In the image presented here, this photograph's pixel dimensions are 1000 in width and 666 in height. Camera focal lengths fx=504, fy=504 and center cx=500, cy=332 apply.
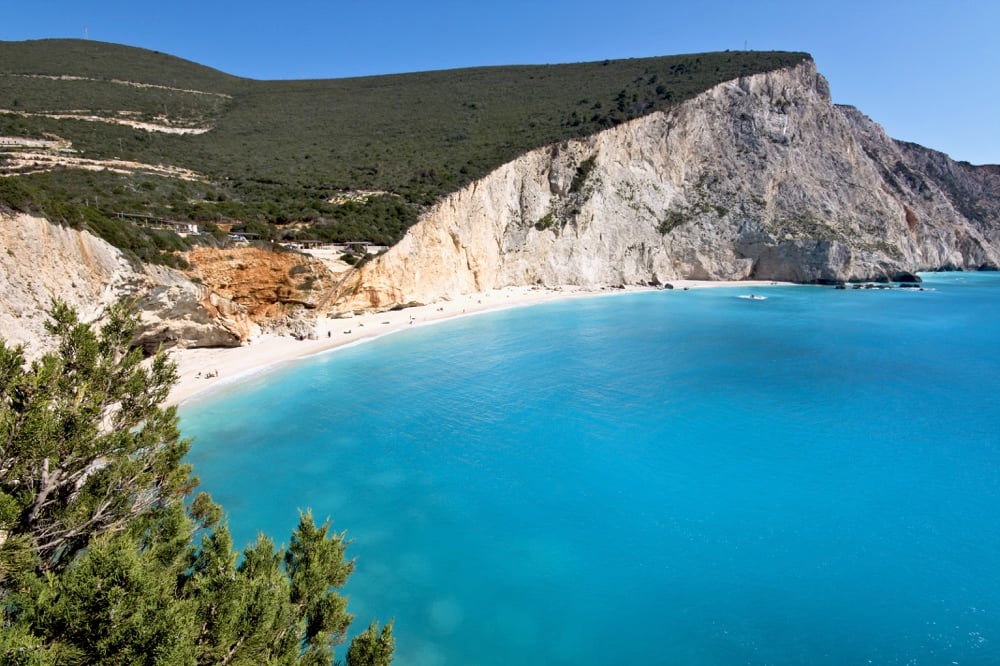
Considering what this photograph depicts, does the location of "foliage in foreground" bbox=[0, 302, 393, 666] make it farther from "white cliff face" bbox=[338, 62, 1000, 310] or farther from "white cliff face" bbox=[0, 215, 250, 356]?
"white cliff face" bbox=[338, 62, 1000, 310]

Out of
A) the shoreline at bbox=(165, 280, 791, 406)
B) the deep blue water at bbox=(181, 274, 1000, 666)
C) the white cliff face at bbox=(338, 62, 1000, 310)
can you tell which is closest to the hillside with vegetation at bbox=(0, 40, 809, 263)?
the white cliff face at bbox=(338, 62, 1000, 310)

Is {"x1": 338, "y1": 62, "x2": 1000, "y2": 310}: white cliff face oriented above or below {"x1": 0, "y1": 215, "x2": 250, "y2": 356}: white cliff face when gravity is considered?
above

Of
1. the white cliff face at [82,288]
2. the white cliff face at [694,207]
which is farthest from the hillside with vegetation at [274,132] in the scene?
the white cliff face at [694,207]

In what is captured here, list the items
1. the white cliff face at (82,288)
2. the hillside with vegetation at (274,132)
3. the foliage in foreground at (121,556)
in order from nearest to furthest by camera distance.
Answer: the foliage in foreground at (121,556) < the white cliff face at (82,288) < the hillside with vegetation at (274,132)

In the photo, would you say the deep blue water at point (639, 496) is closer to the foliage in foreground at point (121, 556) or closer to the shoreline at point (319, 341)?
the shoreline at point (319, 341)

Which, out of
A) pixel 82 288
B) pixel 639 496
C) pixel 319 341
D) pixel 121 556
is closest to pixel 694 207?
pixel 319 341

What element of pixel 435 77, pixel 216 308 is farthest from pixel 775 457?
pixel 435 77

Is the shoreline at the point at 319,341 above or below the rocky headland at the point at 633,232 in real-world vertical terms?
below
